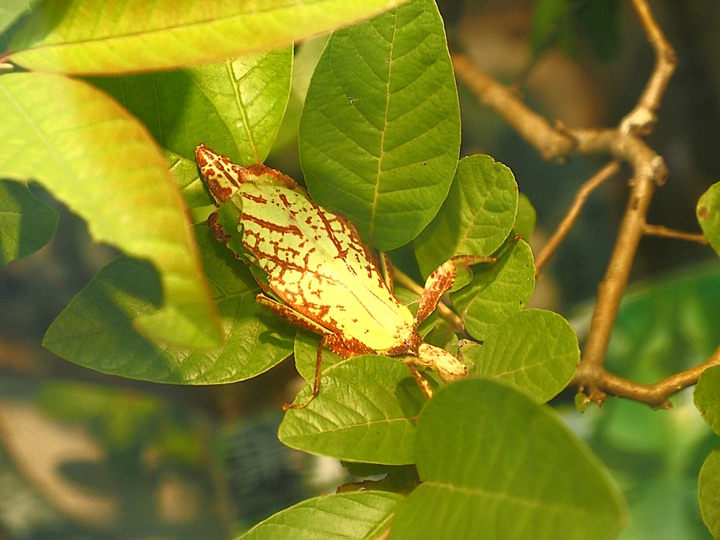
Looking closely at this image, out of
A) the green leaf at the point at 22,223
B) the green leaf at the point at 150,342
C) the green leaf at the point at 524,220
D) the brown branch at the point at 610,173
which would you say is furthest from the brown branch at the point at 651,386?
the green leaf at the point at 22,223

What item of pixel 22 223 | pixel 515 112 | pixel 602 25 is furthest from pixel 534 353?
pixel 602 25

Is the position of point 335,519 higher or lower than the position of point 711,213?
lower

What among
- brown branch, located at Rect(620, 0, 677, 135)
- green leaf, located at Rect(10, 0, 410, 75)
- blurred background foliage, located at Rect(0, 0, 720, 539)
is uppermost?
green leaf, located at Rect(10, 0, 410, 75)

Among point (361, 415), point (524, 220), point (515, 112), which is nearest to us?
point (361, 415)

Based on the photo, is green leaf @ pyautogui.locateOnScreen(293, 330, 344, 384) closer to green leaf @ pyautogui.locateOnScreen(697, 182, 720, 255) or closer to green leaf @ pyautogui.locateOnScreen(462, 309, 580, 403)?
green leaf @ pyautogui.locateOnScreen(462, 309, 580, 403)

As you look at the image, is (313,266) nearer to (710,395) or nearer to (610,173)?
(710,395)

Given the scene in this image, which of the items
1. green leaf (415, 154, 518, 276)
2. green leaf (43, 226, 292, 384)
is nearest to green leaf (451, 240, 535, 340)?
green leaf (415, 154, 518, 276)
